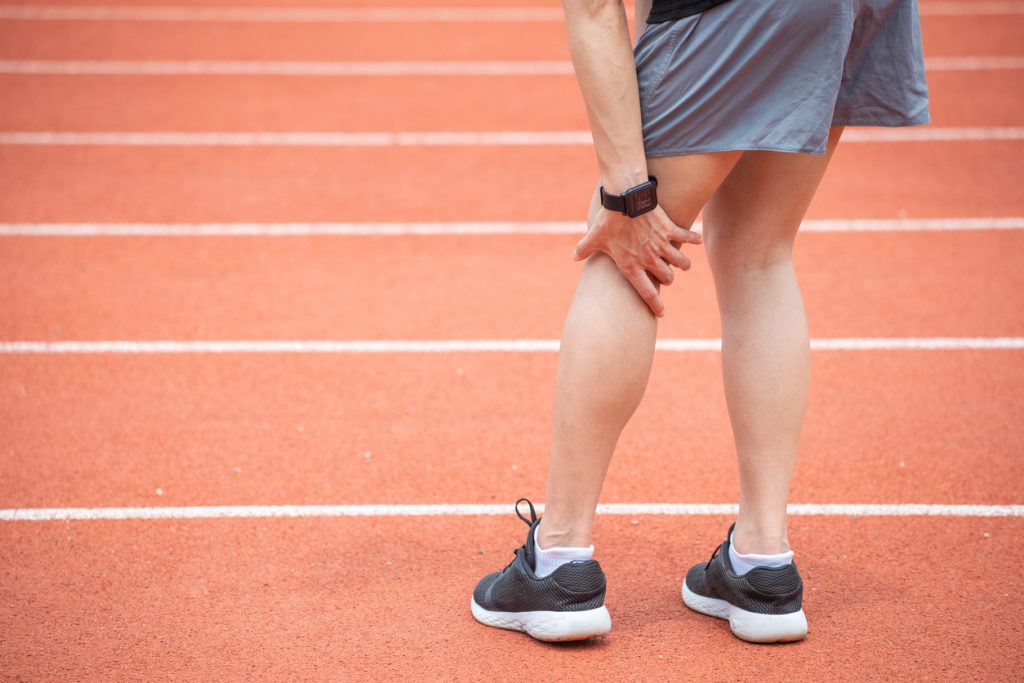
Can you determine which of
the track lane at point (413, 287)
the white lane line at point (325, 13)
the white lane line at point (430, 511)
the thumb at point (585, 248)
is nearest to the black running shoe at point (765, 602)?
the white lane line at point (430, 511)

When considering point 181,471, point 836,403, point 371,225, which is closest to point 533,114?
point 371,225

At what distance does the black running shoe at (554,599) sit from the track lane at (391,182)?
321cm

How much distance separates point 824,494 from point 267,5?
8.78 metres

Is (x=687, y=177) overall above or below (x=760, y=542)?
above

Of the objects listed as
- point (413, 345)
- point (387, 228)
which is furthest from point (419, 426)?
point (387, 228)

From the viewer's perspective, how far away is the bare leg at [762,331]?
81.9 inches

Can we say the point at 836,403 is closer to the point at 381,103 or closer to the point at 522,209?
the point at 522,209

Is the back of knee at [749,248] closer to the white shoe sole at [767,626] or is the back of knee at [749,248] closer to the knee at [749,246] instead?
the knee at [749,246]

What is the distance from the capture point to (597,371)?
202cm

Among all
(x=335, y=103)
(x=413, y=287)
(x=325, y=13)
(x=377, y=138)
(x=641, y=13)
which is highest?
(x=641, y=13)

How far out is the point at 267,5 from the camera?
10305mm

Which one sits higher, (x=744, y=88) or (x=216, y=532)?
(x=744, y=88)

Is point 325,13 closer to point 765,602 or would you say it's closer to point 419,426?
point 419,426

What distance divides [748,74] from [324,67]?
673 centimetres
